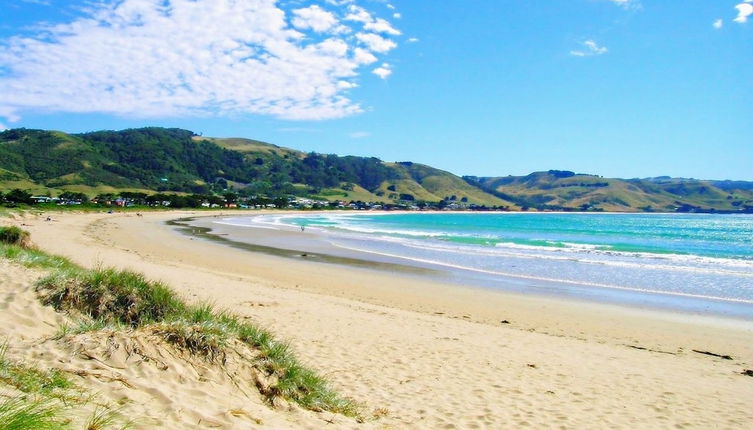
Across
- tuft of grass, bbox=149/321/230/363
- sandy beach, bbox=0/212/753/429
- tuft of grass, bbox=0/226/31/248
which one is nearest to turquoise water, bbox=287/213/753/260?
sandy beach, bbox=0/212/753/429

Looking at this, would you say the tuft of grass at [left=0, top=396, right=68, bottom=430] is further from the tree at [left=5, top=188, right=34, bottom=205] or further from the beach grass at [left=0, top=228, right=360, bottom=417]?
the tree at [left=5, top=188, right=34, bottom=205]

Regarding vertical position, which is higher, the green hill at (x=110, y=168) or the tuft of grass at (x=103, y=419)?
the green hill at (x=110, y=168)

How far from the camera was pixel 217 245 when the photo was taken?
1283 inches

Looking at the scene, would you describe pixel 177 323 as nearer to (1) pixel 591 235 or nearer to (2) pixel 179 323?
(2) pixel 179 323

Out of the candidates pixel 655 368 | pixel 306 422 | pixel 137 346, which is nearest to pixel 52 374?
pixel 137 346

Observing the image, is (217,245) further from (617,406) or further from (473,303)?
(617,406)

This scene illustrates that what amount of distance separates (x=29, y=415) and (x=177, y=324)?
7.76ft

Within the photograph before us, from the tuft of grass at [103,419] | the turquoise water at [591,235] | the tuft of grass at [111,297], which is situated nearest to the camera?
the tuft of grass at [103,419]

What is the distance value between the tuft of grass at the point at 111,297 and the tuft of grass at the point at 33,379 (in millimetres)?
2868

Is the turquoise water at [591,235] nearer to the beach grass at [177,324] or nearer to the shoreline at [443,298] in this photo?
the shoreline at [443,298]

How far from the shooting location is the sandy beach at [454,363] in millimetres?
4637

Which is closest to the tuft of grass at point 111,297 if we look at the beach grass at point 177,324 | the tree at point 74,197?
the beach grass at point 177,324

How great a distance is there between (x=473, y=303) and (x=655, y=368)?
22.4ft

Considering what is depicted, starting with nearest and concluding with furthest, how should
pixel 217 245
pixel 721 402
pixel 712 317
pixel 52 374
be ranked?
1. pixel 52 374
2. pixel 721 402
3. pixel 712 317
4. pixel 217 245
